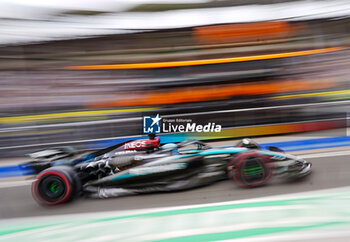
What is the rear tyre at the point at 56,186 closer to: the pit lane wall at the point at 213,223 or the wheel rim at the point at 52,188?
the wheel rim at the point at 52,188

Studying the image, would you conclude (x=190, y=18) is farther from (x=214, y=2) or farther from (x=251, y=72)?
(x=251, y=72)

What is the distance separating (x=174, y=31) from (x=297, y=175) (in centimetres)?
282

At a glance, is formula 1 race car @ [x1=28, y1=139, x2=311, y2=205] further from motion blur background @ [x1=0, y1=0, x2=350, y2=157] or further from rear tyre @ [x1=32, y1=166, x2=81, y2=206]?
motion blur background @ [x1=0, y1=0, x2=350, y2=157]

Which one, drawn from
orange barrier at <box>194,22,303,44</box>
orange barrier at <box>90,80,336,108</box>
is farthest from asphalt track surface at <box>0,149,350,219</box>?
orange barrier at <box>194,22,303,44</box>

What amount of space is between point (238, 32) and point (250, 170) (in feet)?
8.41

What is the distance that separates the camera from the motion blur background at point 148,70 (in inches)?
154

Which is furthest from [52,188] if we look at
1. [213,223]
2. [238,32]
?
[238,32]

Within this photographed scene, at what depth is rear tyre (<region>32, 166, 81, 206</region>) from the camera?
2.26 m

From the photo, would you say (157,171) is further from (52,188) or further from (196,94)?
(196,94)

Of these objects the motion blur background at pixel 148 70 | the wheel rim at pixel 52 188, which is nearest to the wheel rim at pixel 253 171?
the motion blur background at pixel 148 70

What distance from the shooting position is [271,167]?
2.39 metres

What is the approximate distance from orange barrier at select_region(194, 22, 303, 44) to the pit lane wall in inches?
105

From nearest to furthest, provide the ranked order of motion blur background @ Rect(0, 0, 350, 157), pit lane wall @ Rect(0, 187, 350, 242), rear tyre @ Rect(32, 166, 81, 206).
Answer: pit lane wall @ Rect(0, 187, 350, 242)
rear tyre @ Rect(32, 166, 81, 206)
motion blur background @ Rect(0, 0, 350, 157)

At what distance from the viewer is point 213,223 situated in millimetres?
1979
